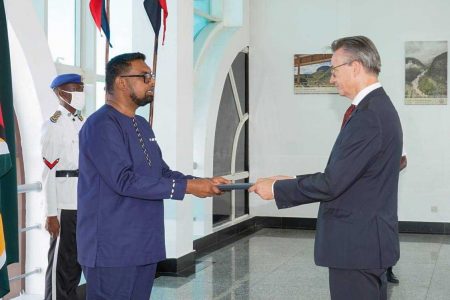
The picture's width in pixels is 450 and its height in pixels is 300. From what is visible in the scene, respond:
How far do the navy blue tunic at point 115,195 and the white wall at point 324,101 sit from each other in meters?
7.43

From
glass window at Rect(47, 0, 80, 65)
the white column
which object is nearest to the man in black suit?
the white column

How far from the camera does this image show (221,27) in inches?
392

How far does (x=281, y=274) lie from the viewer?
7.21 metres

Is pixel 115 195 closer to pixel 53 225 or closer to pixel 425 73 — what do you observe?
pixel 53 225

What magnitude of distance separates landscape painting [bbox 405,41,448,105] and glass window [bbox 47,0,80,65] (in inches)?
213

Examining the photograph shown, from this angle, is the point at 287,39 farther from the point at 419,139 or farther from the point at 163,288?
the point at 163,288

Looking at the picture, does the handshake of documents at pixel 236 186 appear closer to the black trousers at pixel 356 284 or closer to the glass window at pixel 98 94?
the black trousers at pixel 356 284

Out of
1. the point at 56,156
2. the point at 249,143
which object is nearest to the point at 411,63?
the point at 249,143

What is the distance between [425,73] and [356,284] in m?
7.60

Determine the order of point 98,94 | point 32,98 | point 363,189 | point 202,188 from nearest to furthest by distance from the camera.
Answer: point 363,189
point 202,188
point 32,98
point 98,94

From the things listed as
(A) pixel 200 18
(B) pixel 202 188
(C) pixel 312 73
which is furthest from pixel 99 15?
(C) pixel 312 73

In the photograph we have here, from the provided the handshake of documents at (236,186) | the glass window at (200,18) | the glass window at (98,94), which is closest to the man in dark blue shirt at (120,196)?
the handshake of documents at (236,186)

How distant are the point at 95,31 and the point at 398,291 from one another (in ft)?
11.7

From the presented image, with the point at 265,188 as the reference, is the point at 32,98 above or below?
above
